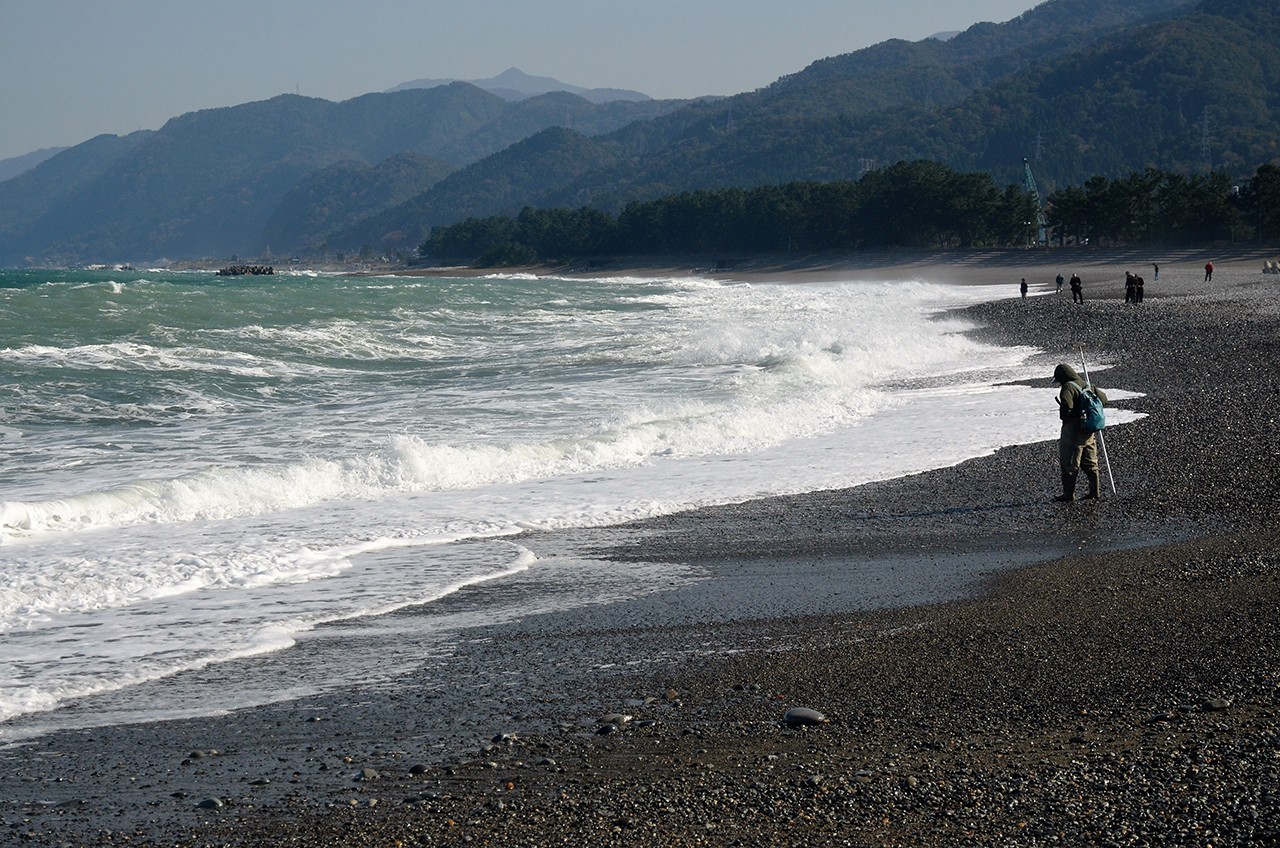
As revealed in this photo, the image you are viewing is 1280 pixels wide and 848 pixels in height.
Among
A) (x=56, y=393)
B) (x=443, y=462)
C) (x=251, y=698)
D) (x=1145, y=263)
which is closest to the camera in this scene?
(x=251, y=698)

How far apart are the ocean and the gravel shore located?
71cm

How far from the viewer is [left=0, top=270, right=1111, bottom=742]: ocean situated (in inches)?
301

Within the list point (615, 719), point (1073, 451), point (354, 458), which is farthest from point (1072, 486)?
point (354, 458)

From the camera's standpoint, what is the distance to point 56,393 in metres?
20.7

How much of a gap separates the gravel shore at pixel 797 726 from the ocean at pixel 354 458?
709mm

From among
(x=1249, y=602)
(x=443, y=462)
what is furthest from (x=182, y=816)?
(x=443, y=462)

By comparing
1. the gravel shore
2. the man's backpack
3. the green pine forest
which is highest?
the green pine forest

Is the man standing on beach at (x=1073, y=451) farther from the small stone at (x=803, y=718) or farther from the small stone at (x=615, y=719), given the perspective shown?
the small stone at (x=615, y=719)

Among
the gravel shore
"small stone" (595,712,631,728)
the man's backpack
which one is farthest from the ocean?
the man's backpack

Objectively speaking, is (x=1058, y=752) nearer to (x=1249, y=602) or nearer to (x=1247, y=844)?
(x=1247, y=844)

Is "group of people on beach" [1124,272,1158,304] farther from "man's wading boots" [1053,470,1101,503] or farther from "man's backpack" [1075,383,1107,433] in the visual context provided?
"man's wading boots" [1053,470,1101,503]

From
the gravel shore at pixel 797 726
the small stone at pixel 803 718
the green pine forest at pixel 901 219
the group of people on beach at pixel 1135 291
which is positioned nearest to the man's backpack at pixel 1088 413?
the gravel shore at pixel 797 726

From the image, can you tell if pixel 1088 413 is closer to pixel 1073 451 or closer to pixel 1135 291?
pixel 1073 451

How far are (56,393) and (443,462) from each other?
34.9 feet
